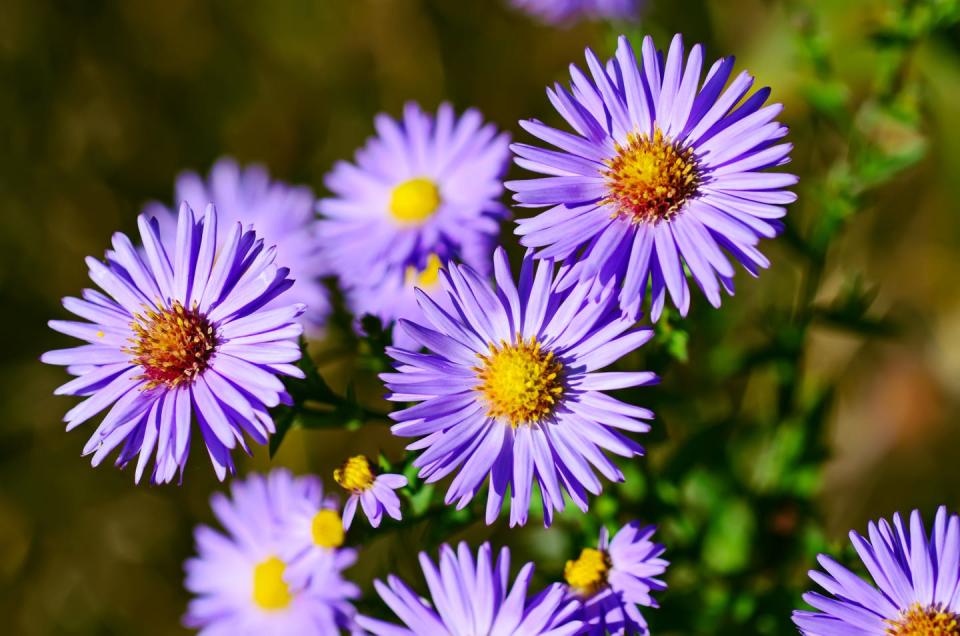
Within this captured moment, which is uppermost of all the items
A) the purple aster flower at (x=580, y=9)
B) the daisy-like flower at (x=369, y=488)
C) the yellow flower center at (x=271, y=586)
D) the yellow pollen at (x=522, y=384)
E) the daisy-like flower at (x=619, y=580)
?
the purple aster flower at (x=580, y=9)

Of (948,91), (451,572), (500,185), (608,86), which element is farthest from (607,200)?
(948,91)

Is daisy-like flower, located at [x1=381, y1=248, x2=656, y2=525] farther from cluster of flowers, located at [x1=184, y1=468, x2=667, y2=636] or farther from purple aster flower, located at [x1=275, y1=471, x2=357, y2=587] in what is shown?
purple aster flower, located at [x1=275, y1=471, x2=357, y2=587]

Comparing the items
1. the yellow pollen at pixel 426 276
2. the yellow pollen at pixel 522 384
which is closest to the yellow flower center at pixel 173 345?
the yellow pollen at pixel 522 384

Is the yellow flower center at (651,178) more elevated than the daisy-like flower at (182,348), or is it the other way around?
the yellow flower center at (651,178)

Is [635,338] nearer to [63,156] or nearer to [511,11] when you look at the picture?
[511,11]

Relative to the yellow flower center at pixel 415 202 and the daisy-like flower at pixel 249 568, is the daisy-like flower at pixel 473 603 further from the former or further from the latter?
the yellow flower center at pixel 415 202

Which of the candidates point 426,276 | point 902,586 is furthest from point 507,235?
point 902,586

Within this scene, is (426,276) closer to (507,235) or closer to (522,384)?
(507,235)
